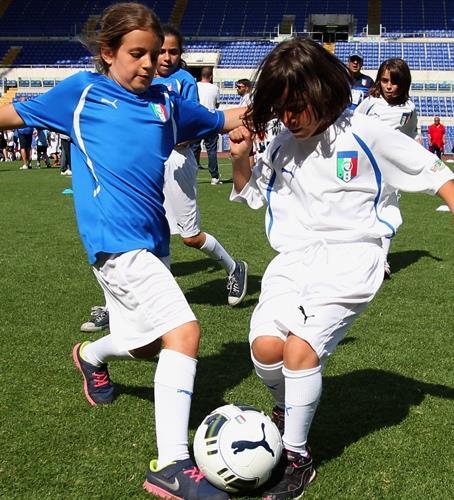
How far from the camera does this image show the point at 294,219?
9.82ft

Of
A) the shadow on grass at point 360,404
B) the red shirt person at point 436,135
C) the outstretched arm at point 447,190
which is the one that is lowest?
the red shirt person at point 436,135

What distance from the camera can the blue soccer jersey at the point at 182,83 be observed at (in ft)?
16.0

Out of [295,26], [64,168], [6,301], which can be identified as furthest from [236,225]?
[295,26]

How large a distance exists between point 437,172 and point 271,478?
139cm

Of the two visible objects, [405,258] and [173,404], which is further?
[405,258]

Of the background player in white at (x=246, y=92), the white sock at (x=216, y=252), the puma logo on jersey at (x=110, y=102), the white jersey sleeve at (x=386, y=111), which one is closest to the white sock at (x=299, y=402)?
the background player in white at (x=246, y=92)

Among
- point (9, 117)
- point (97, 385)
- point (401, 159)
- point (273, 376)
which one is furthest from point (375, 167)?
point (97, 385)

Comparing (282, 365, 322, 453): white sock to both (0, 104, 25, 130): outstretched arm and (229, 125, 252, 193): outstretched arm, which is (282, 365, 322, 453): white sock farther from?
(0, 104, 25, 130): outstretched arm

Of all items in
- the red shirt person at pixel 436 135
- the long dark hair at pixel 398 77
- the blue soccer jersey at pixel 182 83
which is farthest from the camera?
the red shirt person at pixel 436 135

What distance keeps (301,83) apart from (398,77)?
392cm

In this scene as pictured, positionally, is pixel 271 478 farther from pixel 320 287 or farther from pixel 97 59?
pixel 97 59

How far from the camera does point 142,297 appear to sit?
2887 millimetres

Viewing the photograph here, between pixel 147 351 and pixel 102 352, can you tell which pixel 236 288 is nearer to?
pixel 102 352

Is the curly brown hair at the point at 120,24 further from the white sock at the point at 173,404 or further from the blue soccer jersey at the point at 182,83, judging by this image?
the blue soccer jersey at the point at 182,83
